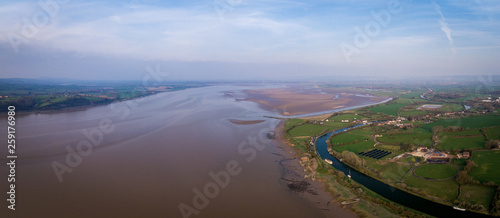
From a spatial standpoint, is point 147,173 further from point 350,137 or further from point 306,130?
point 350,137

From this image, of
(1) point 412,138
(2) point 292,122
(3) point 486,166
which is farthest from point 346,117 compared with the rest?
(3) point 486,166

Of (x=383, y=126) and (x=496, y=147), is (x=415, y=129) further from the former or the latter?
(x=496, y=147)

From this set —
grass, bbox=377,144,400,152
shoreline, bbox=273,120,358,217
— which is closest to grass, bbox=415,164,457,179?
grass, bbox=377,144,400,152

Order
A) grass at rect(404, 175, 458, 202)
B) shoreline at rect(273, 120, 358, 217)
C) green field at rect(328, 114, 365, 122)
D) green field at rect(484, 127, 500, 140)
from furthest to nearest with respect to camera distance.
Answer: green field at rect(328, 114, 365, 122) < green field at rect(484, 127, 500, 140) < grass at rect(404, 175, 458, 202) < shoreline at rect(273, 120, 358, 217)

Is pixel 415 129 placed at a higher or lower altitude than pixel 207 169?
higher

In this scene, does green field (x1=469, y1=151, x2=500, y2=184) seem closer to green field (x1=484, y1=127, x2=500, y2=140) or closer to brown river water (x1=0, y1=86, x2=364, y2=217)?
green field (x1=484, y1=127, x2=500, y2=140)

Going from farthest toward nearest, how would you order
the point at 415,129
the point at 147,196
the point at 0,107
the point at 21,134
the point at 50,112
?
1. the point at 50,112
2. the point at 0,107
3. the point at 415,129
4. the point at 21,134
5. the point at 147,196

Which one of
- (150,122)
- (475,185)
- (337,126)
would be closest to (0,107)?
(150,122)
